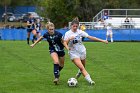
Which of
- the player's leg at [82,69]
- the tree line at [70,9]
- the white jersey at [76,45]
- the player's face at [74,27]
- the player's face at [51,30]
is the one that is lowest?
the tree line at [70,9]

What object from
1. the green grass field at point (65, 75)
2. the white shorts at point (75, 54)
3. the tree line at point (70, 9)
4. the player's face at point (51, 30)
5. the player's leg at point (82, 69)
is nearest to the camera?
the green grass field at point (65, 75)

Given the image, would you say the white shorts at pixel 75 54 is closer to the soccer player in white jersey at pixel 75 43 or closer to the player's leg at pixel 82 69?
the soccer player in white jersey at pixel 75 43

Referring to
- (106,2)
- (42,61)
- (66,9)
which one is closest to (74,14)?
(66,9)

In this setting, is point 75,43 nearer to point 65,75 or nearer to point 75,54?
point 75,54

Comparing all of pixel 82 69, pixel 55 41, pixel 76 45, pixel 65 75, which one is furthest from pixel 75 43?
pixel 65 75

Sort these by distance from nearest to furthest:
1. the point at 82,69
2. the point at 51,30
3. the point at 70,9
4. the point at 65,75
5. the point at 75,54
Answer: the point at 82,69 → the point at 75,54 → the point at 51,30 → the point at 65,75 → the point at 70,9

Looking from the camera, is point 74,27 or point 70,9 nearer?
point 74,27

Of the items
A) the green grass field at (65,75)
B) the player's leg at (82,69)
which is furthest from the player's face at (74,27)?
the green grass field at (65,75)

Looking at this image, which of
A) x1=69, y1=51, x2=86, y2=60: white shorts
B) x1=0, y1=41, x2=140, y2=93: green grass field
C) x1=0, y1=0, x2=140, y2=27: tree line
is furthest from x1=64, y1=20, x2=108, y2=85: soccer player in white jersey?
x1=0, y1=0, x2=140, y2=27: tree line

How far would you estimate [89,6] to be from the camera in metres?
60.5

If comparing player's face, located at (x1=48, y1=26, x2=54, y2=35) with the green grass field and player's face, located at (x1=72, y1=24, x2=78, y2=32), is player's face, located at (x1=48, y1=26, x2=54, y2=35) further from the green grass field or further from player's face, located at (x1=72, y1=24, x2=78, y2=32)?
the green grass field

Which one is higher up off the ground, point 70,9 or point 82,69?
point 82,69

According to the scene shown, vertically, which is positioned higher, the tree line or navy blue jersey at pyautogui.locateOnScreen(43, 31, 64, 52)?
navy blue jersey at pyautogui.locateOnScreen(43, 31, 64, 52)

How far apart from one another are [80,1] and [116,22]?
13.7m
